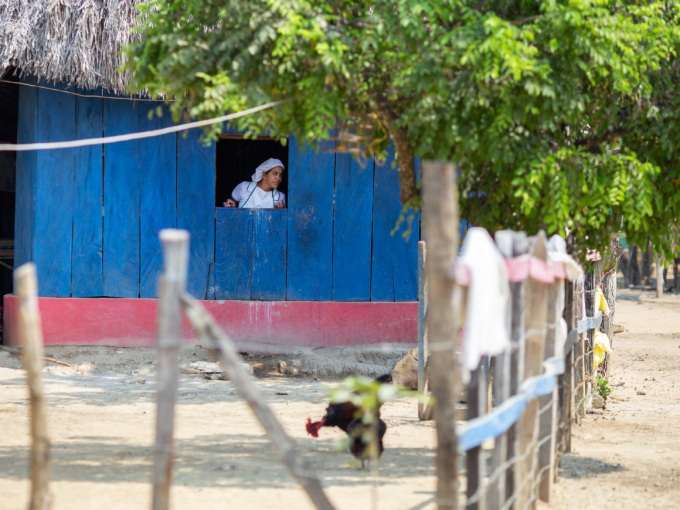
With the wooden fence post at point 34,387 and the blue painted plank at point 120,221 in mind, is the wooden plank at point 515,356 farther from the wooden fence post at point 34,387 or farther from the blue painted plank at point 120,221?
the blue painted plank at point 120,221

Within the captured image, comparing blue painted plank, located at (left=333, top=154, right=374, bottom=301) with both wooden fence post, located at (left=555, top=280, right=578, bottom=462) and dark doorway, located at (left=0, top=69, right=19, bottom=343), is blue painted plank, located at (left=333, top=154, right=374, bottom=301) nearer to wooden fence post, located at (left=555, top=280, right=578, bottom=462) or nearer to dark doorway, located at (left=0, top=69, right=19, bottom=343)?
wooden fence post, located at (left=555, top=280, right=578, bottom=462)

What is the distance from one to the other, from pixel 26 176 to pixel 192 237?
74.9 inches

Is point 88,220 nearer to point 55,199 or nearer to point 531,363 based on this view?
point 55,199

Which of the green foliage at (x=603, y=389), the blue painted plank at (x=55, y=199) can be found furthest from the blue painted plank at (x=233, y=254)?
the green foliage at (x=603, y=389)

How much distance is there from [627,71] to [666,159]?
0.86 m

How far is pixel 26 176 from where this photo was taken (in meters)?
8.49

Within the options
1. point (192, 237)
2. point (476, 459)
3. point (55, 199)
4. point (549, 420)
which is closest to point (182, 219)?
point (192, 237)

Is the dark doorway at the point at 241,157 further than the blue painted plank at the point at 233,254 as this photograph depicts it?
Yes

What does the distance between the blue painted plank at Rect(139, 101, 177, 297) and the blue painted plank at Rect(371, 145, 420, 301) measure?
2144 millimetres

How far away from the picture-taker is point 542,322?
4176 millimetres

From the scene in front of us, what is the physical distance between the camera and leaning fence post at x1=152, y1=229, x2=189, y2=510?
2799 mm

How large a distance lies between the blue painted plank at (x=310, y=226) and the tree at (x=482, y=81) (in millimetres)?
3401

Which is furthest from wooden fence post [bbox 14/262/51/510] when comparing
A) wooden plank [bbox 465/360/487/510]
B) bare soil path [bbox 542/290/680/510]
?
bare soil path [bbox 542/290/680/510]

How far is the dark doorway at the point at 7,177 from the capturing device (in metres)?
9.80
